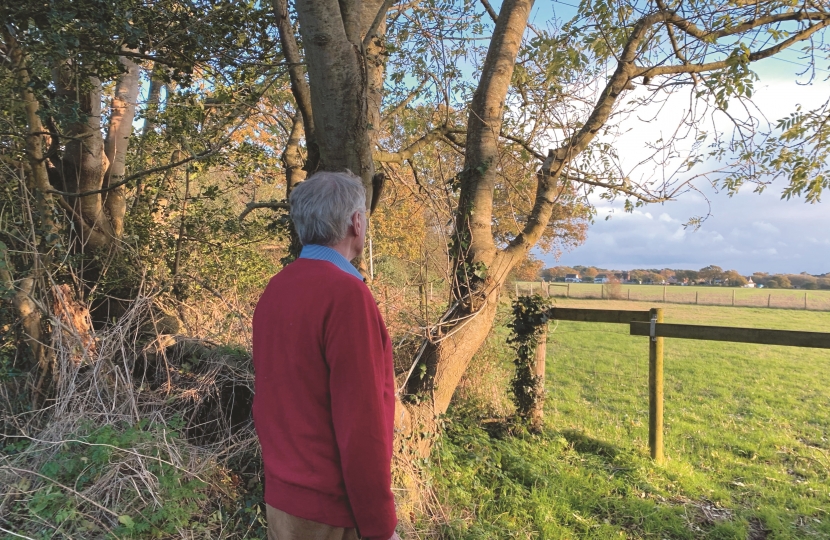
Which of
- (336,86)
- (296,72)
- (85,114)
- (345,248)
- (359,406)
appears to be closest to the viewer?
(359,406)

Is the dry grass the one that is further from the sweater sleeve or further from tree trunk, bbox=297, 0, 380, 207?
tree trunk, bbox=297, 0, 380, 207

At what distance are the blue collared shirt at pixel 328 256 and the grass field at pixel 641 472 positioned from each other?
2516 millimetres

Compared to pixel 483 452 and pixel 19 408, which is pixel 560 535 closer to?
pixel 483 452

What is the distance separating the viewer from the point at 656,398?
5.12m

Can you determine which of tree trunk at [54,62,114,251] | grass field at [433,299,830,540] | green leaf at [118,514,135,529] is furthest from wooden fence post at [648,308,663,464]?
tree trunk at [54,62,114,251]

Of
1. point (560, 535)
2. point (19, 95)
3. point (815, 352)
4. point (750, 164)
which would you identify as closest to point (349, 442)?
point (560, 535)

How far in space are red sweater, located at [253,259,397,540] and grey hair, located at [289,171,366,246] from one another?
12 centimetres

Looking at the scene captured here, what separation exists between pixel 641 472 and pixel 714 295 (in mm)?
40074

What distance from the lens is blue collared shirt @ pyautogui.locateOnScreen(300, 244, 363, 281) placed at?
164cm

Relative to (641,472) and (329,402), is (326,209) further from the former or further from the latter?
(641,472)

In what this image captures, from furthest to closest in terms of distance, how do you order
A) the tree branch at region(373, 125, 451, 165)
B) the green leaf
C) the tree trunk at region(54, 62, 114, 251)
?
the tree trunk at region(54, 62, 114, 251), the tree branch at region(373, 125, 451, 165), the green leaf

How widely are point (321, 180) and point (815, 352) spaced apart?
717 inches

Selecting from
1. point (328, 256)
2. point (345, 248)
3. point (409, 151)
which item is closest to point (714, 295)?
point (409, 151)

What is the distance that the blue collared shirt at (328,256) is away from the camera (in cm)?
164
